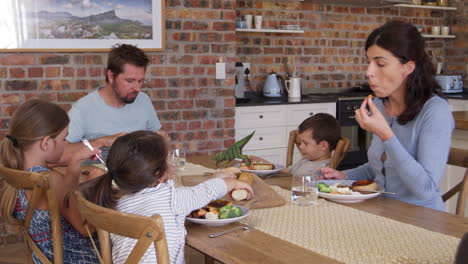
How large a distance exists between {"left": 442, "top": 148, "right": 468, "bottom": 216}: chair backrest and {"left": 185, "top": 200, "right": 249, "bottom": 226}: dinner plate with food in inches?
34.2

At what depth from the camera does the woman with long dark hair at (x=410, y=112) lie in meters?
1.78

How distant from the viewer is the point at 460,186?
1959mm

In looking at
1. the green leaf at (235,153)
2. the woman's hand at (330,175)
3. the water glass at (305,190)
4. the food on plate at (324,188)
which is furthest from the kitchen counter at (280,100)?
the water glass at (305,190)

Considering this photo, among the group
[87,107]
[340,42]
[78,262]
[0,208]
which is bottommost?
[78,262]

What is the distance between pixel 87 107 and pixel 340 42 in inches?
135

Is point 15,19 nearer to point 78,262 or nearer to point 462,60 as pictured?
point 78,262

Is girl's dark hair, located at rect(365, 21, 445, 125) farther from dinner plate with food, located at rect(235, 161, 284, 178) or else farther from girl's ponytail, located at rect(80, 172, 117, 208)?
girl's ponytail, located at rect(80, 172, 117, 208)

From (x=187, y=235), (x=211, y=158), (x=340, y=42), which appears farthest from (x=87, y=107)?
(x=340, y=42)

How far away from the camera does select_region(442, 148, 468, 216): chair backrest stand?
6.27 ft

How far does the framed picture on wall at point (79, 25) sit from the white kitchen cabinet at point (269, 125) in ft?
3.31

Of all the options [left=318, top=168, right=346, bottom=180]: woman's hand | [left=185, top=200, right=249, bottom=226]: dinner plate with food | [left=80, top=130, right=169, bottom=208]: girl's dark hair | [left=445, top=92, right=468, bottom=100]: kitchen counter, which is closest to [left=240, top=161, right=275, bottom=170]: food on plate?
[left=318, top=168, right=346, bottom=180]: woman's hand

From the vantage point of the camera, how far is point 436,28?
235 inches

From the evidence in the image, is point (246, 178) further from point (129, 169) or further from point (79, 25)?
point (79, 25)

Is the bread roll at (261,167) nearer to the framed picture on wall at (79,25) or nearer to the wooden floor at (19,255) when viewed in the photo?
the wooden floor at (19,255)
